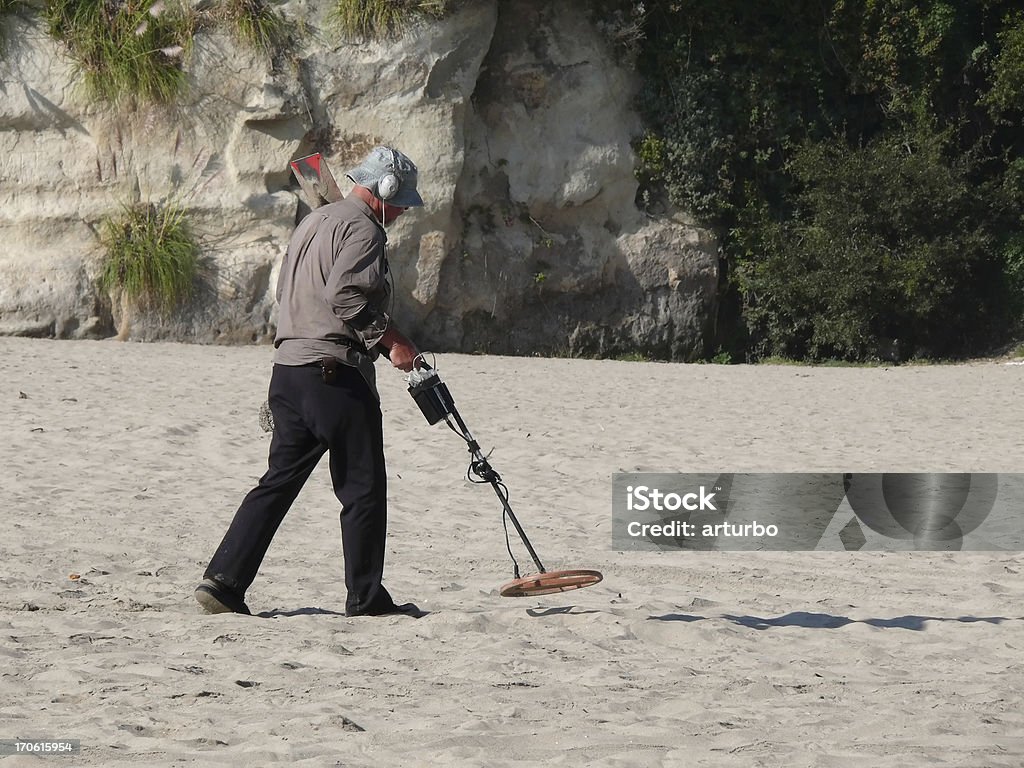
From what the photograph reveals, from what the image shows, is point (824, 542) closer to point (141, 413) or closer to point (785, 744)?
point (785, 744)

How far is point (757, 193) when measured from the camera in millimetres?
17453

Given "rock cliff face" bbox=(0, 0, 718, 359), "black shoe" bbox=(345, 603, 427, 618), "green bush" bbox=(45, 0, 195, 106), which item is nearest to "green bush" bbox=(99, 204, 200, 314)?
"rock cliff face" bbox=(0, 0, 718, 359)

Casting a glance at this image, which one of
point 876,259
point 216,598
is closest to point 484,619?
point 216,598

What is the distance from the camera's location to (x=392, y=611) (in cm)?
496

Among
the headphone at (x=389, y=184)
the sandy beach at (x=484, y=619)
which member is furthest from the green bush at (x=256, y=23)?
the headphone at (x=389, y=184)

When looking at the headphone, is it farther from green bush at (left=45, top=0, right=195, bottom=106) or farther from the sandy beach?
green bush at (left=45, top=0, right=195, bottom=106)

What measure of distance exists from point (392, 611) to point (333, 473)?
58cm

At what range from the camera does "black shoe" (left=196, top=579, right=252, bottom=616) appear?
16.0 feet

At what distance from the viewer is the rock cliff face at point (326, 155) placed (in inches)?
606

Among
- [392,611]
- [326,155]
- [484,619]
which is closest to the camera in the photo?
[484,619]

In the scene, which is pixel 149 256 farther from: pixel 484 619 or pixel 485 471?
pixel 484 619

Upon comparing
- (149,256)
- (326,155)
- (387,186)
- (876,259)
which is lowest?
(387,186)

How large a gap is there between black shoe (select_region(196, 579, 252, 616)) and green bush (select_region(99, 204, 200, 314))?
1092cm

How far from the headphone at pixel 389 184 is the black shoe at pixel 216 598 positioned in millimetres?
1606
